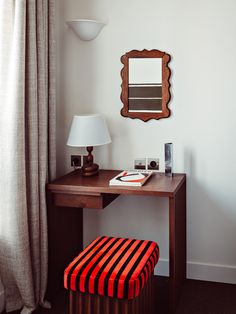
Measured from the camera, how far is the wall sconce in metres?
3.02

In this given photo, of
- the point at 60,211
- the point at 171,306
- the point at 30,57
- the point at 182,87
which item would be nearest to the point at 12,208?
the point at 60,211

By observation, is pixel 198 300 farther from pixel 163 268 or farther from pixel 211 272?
pixel 163 268

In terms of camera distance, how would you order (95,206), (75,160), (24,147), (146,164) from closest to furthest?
(24,147) → (95,206) → (146,164) → (75,160)

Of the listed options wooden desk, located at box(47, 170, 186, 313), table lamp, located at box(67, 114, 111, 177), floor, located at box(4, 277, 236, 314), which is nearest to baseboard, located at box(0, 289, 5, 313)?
floor, located at box(4, 277, 236, 314)

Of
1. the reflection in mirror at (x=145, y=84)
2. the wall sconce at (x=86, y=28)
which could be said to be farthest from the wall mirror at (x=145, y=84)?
the wall sconce at (x=86, y=28)

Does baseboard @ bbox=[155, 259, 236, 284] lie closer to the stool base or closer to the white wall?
the white wall

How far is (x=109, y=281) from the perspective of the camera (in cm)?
213

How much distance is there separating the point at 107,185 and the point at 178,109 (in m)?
0.73

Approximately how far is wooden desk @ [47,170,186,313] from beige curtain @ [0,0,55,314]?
0.12 meters

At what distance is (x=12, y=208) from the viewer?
2.59m

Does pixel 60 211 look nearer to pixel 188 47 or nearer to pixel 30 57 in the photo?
pixel 30 57

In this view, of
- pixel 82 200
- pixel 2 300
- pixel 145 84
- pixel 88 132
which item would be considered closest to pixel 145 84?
pixel 145 84

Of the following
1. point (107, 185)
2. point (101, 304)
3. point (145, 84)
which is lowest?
point (101, 304)

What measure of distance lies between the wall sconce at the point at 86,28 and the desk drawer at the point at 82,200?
3.62 feet
